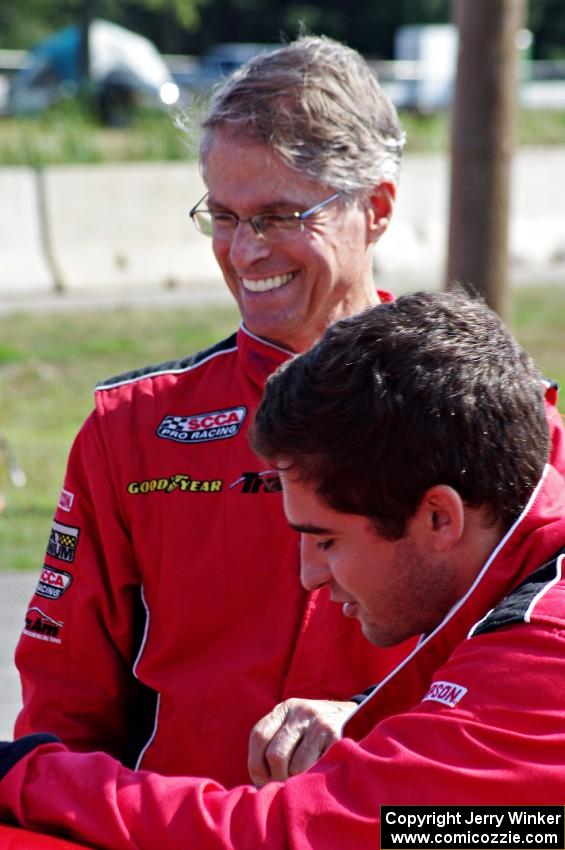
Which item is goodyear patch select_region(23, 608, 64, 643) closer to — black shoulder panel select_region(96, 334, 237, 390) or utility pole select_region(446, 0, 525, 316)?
black shoulder panel select_region(96, 334, 237, 390)

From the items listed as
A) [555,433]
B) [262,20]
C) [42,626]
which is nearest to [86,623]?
[42,626]

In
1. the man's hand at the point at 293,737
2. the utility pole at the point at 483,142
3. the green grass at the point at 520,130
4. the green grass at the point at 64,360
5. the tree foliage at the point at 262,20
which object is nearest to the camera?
the man's hand at the point at 293,737

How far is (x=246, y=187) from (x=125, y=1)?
55.3m

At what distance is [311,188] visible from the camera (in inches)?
112

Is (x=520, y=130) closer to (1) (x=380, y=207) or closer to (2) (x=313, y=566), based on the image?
(1) (x=380, y=207)

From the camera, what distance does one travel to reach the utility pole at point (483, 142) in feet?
21.2

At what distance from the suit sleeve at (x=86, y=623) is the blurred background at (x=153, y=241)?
88 centimetres

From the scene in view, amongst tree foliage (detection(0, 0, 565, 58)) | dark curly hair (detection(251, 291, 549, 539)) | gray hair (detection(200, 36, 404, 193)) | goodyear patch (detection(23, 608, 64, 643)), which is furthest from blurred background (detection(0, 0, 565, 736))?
tree foliage (detection(0, 0, 565, 58))

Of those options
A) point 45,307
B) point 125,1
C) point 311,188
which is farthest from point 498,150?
point 125,1

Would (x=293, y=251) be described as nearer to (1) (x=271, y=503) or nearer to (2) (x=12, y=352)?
(1) (x=271, y=503)

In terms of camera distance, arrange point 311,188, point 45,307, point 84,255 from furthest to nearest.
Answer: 1. point 84,255
2. point 45,307
3. point 311,188

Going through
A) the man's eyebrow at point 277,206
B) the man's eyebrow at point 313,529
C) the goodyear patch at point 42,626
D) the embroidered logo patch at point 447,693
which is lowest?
the goodyear patch at point 42,626

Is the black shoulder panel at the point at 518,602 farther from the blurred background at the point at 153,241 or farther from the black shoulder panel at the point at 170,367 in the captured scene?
the blurred background at the point at 153,241

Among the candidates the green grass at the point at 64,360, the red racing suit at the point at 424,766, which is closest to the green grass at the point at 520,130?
the green grass at the point at 64,360
